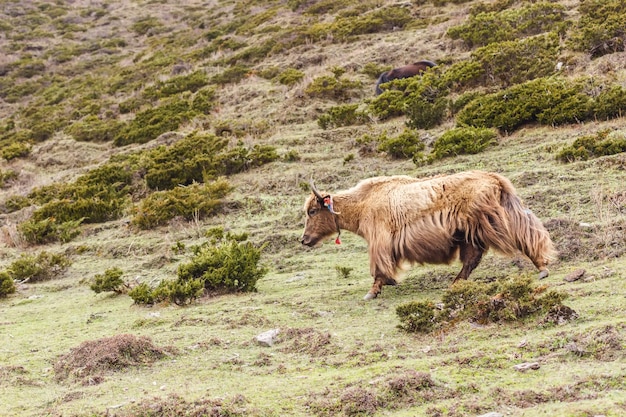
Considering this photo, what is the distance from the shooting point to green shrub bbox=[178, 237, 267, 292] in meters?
7.38

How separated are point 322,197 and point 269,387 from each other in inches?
141

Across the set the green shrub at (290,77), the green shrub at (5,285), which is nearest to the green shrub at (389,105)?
the green shrub at (290,77)

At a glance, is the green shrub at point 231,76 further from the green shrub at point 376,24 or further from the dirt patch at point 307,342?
the dirt patch at point 307,342

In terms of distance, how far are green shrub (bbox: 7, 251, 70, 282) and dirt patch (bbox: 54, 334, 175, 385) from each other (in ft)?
17.5

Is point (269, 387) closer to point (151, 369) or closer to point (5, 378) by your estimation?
point (151, 369)

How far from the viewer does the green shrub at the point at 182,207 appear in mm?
11695

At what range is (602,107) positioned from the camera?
1085 cm

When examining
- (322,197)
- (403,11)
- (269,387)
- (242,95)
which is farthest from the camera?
(403,11)

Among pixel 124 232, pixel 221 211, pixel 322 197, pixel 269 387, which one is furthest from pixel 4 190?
pixel 269 387

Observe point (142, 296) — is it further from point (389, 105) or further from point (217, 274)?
point (389, 105)

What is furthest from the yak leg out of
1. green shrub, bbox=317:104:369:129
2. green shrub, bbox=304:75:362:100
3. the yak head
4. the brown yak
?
green shrub, bbox=304:75:362:100

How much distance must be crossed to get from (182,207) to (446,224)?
659 centimetres

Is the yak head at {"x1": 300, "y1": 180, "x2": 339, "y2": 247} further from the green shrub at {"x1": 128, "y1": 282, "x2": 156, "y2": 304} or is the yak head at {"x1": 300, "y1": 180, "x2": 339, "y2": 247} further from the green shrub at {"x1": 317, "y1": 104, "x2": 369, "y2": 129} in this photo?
the green shrub at {"x1": 317, "y1": 104, "x2": 369, "y2": 129}

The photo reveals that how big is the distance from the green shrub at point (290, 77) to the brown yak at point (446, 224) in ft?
45.4
